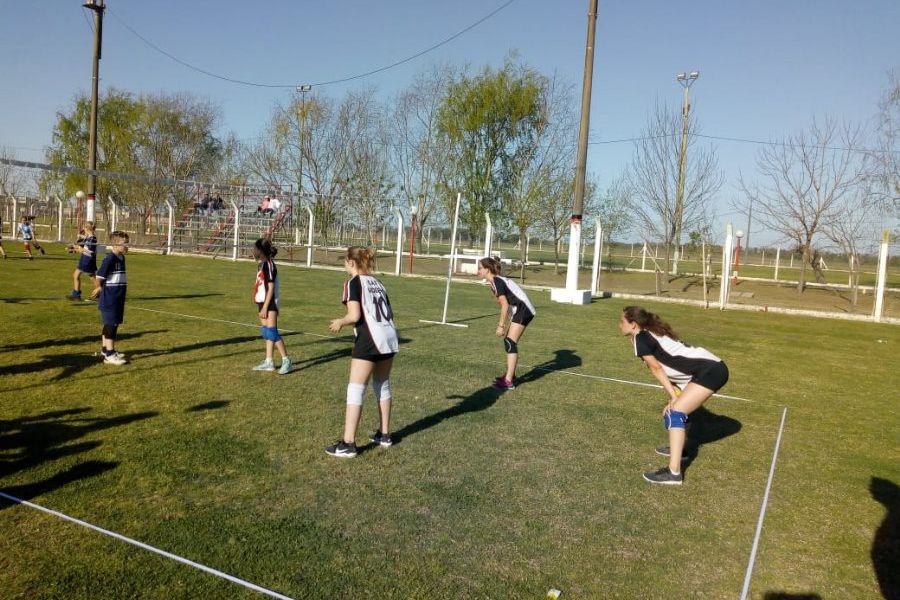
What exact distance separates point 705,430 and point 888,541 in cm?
274

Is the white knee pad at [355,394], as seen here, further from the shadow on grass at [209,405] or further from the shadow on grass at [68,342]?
the shadow on grass at [68,342]

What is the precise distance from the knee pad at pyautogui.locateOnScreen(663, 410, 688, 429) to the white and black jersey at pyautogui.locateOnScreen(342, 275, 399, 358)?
2432 millimetres

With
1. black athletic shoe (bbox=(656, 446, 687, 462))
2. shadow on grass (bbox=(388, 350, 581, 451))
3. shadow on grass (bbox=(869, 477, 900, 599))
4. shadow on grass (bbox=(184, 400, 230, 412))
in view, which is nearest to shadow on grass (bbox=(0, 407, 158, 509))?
shadow on grass (bbox=(184, 400, 230, 412))

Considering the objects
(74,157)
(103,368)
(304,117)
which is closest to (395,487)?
(103,368)

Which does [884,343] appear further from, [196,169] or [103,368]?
[196,169]

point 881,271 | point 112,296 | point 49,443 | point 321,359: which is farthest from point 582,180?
point 49,443

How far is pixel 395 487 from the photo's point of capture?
5.19 metres

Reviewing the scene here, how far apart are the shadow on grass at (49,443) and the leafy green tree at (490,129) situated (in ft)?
108

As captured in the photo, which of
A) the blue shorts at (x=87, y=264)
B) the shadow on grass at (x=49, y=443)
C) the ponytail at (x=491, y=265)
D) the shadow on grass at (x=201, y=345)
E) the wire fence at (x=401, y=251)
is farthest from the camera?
the wire fence at (x=401, y=251)

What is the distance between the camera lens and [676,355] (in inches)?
225

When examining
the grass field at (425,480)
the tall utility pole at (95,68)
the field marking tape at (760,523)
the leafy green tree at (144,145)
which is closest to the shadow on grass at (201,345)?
the grass field at (425,480)

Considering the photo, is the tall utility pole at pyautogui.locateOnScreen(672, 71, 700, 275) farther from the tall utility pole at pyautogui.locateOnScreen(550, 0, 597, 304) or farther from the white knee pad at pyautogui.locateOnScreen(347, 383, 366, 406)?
the white knee pad at pyautogui.locateOnScreen(347, 383, 366, 406)

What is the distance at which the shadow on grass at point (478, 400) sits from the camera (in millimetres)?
6746

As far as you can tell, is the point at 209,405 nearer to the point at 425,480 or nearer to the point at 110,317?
the point at 110,317
